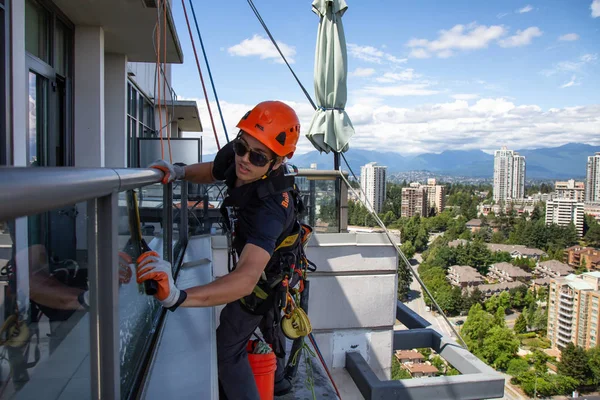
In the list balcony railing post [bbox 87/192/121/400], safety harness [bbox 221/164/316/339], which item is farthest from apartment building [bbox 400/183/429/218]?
balcony railing post [bbox 87/192/121/400]

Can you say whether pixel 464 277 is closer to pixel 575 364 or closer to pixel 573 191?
pixel 575 364

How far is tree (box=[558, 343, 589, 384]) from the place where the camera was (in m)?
67.4

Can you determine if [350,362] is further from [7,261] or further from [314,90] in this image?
[7,261]

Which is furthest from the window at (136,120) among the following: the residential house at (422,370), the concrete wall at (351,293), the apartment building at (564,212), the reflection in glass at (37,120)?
the apartment building at (564,212)

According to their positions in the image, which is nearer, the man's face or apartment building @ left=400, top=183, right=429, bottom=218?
the man's face

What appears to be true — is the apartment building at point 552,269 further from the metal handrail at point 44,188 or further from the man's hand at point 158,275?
the metal handrail at point 44,188

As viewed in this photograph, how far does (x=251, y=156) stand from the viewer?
8.02ft

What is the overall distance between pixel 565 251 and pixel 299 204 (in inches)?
4601

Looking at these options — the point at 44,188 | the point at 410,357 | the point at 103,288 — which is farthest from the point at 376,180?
the point at 44,188

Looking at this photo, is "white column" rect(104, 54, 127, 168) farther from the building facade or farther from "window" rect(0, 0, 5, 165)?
the building facade

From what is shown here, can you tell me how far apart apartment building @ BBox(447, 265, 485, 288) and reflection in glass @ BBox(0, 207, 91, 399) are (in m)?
96.4

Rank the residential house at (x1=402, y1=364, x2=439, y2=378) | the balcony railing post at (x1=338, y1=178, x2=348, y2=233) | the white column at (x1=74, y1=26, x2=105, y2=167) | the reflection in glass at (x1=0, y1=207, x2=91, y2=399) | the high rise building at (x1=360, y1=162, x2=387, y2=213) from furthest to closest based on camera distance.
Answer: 1. the residential house at (x1=402, y1=364, x2=439, y2=378)
2. the high rise building at (x1=360, y1=162, x2=387, y2=213)
3. the white column at (x1=74, y1=26, x2=105, y2=167)
4. the balcony railing post at (x1=338, y1=178, x2=348, y2=233)
5. the reflection in glass at (x1=0, y1=207, x2=91, y2=399)

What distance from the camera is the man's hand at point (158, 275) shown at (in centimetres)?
169

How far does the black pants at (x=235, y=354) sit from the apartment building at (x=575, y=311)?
8165 centimetres
